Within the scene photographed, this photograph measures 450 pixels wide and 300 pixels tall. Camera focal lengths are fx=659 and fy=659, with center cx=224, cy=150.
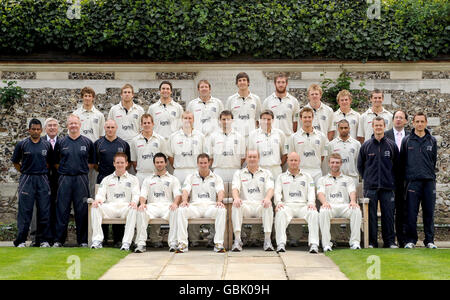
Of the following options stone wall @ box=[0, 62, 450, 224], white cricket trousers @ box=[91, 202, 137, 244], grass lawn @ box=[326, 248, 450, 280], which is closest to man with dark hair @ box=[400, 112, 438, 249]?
grass lawn @ box=[326, 248, 450, 280]

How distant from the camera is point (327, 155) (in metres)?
10.3

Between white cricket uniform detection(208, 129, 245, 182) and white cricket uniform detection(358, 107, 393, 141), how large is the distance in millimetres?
2046

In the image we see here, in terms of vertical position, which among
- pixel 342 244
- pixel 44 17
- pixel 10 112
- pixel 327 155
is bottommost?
pixel 342 244

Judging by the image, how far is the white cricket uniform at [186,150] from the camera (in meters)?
10.2

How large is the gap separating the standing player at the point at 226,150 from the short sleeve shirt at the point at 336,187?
1354 mm

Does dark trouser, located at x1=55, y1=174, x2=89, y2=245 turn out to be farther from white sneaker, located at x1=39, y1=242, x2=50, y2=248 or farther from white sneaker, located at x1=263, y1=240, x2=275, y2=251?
white sneaker, located at x1=263, y1=240, x2=275, y2=251

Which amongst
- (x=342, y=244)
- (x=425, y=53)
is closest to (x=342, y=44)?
(x=425, y=53)

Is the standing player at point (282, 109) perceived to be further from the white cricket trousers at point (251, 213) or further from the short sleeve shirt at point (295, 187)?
the white cricket trousers at point (251, 213)

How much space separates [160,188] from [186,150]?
0.77 metres

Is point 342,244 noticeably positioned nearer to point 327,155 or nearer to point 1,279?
point 327,155

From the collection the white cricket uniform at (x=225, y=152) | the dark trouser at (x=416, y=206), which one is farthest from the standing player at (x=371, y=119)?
the white cricket uniform at (x=225, y=152)

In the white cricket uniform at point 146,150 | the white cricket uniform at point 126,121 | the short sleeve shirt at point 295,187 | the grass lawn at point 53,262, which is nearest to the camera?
the grass lawn at point 53,262

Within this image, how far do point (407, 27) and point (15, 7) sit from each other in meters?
7.86

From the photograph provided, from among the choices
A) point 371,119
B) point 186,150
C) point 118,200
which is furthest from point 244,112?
point 118,200
